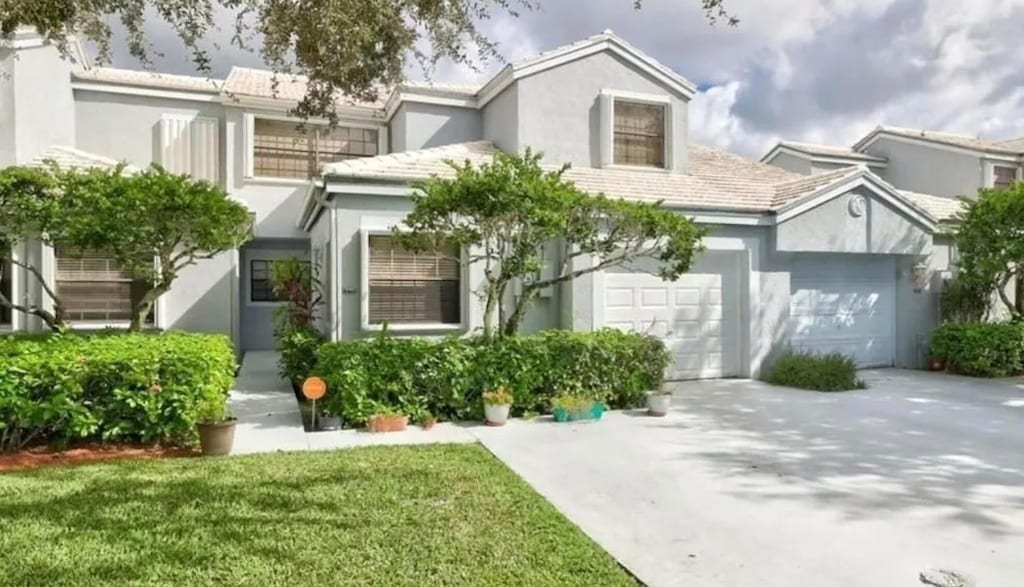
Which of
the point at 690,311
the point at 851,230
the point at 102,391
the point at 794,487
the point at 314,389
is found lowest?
the point at 794,487

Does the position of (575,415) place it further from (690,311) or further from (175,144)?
(175,144)

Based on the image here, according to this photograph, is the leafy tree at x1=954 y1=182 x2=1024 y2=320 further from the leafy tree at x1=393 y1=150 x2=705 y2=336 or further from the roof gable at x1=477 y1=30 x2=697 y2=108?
the leafy tree at x1=393 y1=150 x2=705 y2=336

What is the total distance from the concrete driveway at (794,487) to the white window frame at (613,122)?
6.06m

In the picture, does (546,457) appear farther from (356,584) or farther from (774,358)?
(774,358)

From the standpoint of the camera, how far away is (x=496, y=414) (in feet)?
29.7

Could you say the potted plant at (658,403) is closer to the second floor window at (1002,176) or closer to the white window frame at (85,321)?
the white window frame at (85,321)

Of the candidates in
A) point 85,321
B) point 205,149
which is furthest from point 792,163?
point 85,321

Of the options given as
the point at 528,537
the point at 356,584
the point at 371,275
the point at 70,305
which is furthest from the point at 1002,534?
the point at 70,305

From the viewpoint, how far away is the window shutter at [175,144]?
50.5ft

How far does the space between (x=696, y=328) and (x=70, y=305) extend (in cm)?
1310

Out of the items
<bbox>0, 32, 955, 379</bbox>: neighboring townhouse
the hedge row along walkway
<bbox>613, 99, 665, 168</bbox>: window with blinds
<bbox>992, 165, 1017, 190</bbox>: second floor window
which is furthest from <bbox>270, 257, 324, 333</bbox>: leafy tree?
<bbox>992, 165, 1017, 190</bbox>: second floor window

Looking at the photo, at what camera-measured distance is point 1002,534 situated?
4977mm

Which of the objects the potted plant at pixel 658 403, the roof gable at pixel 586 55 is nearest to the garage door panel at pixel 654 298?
the potted plant at pixel 658 403

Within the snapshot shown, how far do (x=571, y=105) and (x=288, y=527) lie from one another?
11424 mm
